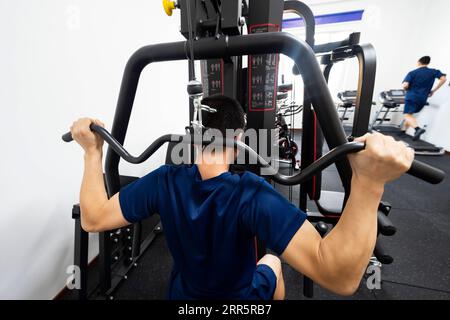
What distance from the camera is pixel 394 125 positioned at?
6.04 meters

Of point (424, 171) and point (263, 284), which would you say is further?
point (263, 284)

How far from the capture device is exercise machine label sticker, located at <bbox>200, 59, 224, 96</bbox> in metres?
1.18

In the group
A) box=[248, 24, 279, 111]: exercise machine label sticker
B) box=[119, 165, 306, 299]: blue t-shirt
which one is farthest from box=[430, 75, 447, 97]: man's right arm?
box=[119, 165, 306, 299]: blue t-shirt

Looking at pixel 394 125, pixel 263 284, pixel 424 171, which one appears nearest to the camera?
pixel 424 171

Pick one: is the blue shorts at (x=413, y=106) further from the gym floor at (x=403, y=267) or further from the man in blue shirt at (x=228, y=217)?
the man in blue shirt at (x=228, y=217)

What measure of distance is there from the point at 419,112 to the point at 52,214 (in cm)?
685

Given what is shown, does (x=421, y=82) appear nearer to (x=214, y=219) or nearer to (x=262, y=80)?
→ (x=262, y=80)

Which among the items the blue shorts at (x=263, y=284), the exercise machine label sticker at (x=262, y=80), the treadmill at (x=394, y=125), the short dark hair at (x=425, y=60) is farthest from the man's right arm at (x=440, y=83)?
the blue shorts at (x=263, y=284)

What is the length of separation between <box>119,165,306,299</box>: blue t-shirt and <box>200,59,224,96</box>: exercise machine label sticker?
0.63 m

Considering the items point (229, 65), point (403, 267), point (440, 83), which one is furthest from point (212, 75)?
point (440, 83)

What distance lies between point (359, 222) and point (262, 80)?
2.99ft

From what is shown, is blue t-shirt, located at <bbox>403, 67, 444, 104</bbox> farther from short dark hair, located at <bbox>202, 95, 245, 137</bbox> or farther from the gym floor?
short dark hair, located at <bbox>202, 95, 245, 137</bbox>

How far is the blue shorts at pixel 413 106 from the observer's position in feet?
15.3

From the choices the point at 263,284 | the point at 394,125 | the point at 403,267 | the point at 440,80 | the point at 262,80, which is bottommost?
the point at 403,267
